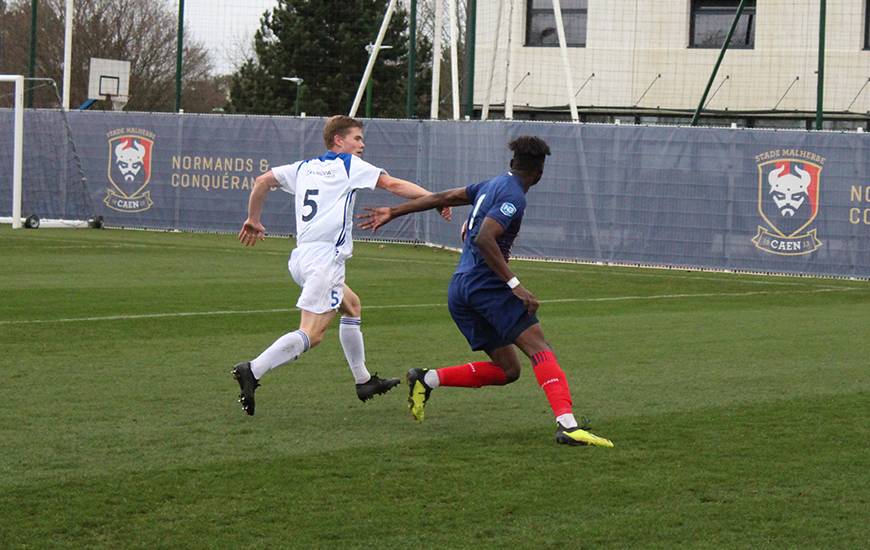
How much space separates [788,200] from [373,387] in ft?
45.9

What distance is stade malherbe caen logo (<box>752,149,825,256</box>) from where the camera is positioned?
22.0 metres

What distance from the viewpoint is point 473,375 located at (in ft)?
28.8

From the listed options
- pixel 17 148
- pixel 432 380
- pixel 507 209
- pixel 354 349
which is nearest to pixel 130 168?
pixel 17 148

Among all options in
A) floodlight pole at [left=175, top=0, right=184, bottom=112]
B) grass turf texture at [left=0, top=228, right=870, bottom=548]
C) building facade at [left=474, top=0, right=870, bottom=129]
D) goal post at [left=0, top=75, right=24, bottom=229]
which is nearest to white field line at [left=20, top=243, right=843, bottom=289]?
goal post at [left=0, top=75, right=24, bottom=229]

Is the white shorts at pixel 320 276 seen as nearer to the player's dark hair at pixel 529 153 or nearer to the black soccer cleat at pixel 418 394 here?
the black soccer cleat at pixel 418 394

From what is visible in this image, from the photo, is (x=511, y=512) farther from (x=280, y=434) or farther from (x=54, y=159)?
(x=54, y=159)

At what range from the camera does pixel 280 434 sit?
8.26 metres

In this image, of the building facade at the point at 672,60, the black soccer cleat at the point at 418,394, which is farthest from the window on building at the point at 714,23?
the black soccer cleat at the point at 418,394

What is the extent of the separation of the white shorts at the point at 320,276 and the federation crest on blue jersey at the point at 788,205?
14.2 m

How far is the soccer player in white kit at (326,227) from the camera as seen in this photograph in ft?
29.4

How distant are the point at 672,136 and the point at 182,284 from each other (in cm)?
862

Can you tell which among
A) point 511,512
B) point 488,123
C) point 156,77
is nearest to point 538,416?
point 511,512

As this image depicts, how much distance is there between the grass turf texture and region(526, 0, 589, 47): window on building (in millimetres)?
20376

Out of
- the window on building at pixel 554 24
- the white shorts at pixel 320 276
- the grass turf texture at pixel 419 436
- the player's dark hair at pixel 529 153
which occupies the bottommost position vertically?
the grass turf texture at pixel 419 436
